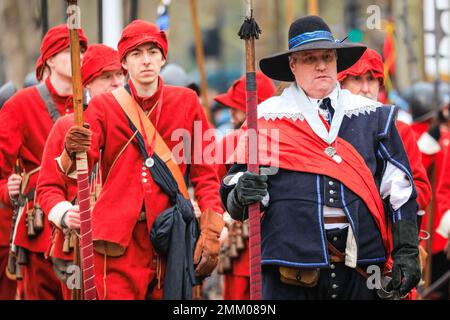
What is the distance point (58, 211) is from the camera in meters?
9.52

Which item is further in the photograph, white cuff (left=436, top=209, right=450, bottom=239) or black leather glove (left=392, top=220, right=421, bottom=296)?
white cuff (left=436, top=209, right=450, bottom=239)

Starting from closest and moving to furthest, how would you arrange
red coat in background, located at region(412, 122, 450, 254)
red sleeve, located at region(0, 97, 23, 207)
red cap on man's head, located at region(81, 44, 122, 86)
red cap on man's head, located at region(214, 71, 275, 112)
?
1. red cap on man's head, located at region(81, 44, 122, 86)
2. red sleeve, located at region(0, 97, 23, 207)
3. red cap on man's head, located at region(214, 71, 275, 112)
4. red coat in background, located at region(412, 122, 450, 254)

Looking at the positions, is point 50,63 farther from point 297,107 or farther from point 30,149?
point 297,107

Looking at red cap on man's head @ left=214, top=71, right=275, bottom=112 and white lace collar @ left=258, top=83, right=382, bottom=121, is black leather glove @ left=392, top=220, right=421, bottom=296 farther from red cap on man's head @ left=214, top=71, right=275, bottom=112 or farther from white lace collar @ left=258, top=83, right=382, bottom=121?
red cap on man's head @ left=214, top=71, right=275, bottom=112

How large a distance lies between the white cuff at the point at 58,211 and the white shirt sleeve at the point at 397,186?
2.29m

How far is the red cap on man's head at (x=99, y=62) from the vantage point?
34.7 feet

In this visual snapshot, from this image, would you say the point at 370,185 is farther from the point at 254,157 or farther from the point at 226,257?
the point at 226,257

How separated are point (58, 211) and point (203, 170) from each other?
0.95 m

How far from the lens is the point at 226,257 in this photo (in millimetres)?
12203

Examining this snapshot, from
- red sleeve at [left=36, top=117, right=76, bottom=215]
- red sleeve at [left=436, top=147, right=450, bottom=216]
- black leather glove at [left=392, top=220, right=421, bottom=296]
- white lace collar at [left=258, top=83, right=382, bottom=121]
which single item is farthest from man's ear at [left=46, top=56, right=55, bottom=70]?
black leather glove at [left=392, top=220, right=421, bottom=296]

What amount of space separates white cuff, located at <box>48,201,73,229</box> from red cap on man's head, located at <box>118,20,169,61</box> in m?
1.01

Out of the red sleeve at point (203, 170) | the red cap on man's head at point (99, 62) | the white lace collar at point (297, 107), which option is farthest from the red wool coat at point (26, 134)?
the white lace collar at point (297, 107)

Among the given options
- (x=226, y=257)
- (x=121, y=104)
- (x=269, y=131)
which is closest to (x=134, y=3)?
(x=226, y=257)

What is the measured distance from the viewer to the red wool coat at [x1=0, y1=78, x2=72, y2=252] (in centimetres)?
1072
